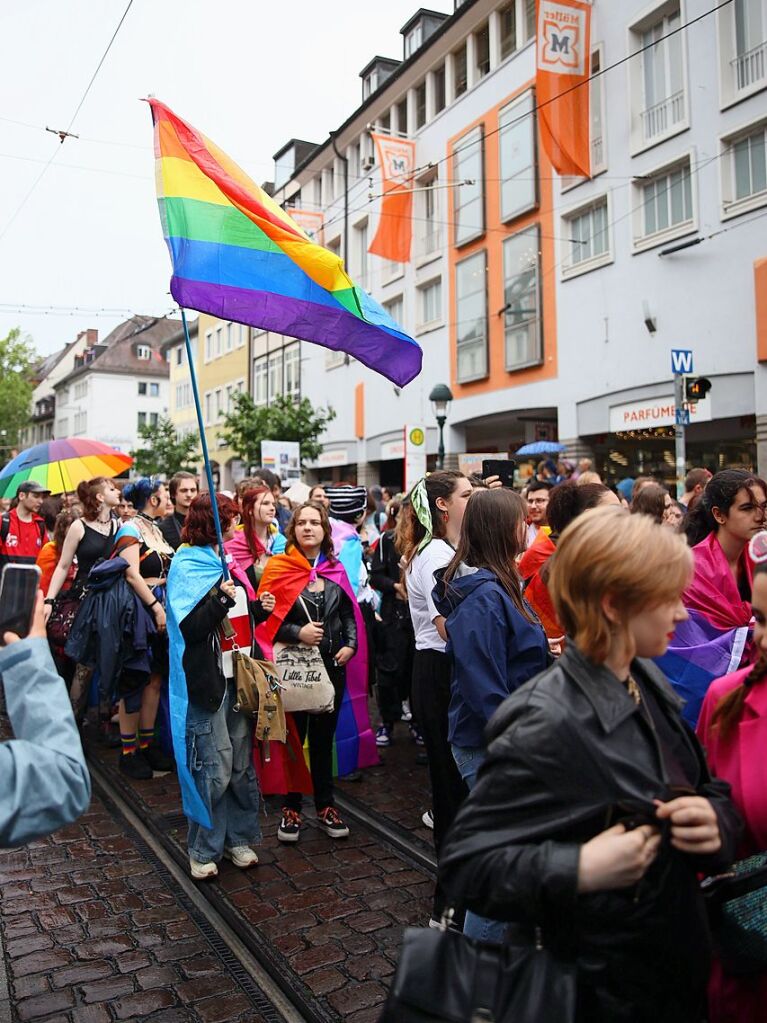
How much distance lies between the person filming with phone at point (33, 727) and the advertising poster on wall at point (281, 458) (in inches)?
693

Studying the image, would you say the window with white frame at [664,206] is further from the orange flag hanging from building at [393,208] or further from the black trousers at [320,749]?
the black trousers at [320,749]

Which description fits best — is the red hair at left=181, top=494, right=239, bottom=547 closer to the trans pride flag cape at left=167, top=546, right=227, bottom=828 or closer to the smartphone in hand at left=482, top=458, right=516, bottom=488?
the trans pride flag cape at left=167, top=546, right=227, bottom=828

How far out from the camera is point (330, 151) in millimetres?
31688

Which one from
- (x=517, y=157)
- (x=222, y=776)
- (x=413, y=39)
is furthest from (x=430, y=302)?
(x=222, y=776)

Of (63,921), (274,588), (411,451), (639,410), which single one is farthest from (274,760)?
(639,410)

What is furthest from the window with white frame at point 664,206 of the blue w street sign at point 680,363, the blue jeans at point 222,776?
the blue jeans at point 222,776

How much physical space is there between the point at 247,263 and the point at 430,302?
72.4 ft

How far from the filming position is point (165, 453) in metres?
38.0

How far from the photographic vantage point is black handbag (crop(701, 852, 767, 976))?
1.75 m

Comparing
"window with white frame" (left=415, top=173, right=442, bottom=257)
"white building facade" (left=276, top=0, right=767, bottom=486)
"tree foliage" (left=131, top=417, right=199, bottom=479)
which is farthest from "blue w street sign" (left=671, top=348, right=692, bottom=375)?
"tree foliage" (left=131, top=417, right=199, bottom=479)

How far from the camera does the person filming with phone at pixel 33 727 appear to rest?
5.69ft

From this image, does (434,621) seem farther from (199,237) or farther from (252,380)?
(252,380)

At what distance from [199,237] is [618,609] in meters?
3.62

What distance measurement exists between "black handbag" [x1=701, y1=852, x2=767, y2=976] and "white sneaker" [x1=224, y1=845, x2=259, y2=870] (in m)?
3.29
